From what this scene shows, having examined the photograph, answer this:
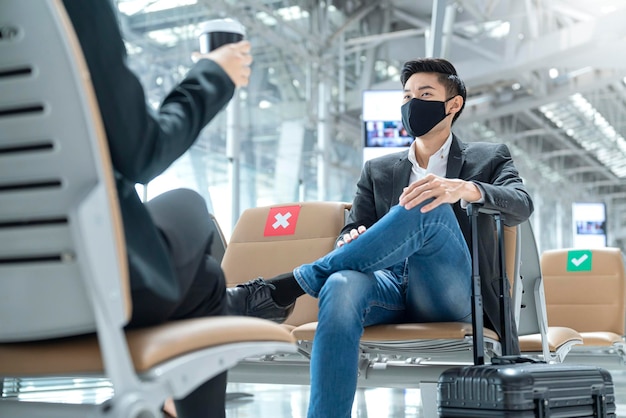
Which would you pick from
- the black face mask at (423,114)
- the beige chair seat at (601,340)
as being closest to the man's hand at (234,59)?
the black face mask at (423,114)

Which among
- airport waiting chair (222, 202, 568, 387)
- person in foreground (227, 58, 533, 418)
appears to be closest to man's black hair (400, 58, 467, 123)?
person in foreground (227, 58, 533, 418)

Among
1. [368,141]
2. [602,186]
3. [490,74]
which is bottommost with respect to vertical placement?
[602,186]

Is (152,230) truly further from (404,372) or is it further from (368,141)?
(368,141)

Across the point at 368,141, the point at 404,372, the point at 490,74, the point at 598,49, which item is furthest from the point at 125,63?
the point at 490,74

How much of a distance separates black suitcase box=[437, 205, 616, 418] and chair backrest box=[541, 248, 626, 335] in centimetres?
242

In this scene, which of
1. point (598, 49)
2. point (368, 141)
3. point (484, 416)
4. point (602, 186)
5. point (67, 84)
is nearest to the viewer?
point (67, 84)

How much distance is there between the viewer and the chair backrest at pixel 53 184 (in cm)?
111

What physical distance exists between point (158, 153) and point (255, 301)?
2.83 feet

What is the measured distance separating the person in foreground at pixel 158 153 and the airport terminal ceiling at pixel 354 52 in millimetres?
5522

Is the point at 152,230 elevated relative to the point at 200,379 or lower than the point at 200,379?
elevated

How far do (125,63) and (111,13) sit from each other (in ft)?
0.28

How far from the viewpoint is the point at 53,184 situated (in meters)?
1.15

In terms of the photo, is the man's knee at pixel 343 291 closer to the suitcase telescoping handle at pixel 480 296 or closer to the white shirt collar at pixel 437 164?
the suitcase telescoping handle at pixel 480 296

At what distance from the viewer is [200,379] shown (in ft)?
4.11
